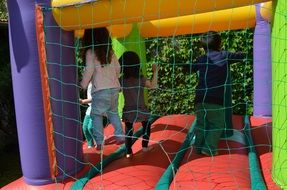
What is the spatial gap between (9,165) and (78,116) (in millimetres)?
2556

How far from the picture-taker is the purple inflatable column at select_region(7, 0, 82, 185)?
2.81 meters

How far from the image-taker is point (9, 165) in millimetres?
5242

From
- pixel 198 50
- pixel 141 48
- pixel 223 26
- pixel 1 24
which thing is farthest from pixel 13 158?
pixel 223 26

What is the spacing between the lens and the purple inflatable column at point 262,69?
4.38 m

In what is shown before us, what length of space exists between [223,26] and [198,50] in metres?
1.52

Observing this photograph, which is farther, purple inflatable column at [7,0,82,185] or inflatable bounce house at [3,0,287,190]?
purple inflatable column at [7,0,82,185]

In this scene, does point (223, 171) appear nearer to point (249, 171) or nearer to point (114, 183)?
point (249, 171)

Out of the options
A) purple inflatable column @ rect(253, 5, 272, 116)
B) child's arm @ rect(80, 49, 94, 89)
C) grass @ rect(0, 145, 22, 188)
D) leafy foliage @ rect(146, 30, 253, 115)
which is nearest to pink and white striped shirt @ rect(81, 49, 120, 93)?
child's arm @ rect(80, 49, 94, 89)

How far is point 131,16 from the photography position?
8.87ft

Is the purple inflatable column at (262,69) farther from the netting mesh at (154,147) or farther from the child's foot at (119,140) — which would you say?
the child's foot at (119,140)

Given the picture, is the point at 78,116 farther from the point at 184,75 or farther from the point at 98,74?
the point at 184,75

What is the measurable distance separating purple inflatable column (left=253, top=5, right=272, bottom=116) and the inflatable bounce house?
1225 millimetres

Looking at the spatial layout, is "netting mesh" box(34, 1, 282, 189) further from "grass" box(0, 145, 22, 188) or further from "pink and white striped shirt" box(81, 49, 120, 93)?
"grass" box(0, 145, 22, 188)

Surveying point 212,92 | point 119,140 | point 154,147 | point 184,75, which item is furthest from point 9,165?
point 212,92
